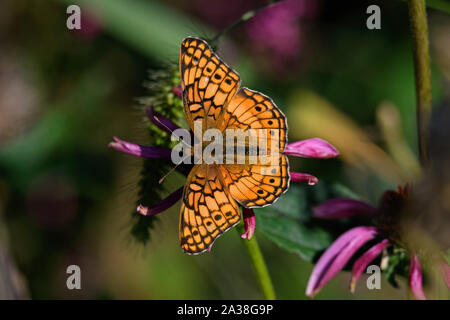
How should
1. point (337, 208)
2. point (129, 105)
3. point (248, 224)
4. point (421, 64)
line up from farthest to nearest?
point (129, 105), point (337, 208), point (248, 224), point (421, 64)

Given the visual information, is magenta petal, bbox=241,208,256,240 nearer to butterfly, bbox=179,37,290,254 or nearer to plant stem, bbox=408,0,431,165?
butterfly, bbox=179,37,290,254

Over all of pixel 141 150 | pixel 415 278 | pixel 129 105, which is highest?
pixel 129 105

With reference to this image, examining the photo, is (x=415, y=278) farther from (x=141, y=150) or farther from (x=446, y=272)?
(x=141, y=150)

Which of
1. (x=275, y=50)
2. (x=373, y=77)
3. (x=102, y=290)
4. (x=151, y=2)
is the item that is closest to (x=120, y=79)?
(x=151, y=2)

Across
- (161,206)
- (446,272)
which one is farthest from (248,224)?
(446,272)

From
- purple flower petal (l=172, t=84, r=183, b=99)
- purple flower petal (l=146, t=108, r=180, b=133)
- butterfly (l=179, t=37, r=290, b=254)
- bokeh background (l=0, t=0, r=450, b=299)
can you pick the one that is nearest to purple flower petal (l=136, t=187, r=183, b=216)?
butterfly (l=179, t=37, r=290, b=254)

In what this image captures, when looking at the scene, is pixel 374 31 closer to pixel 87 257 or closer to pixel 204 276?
pixel 204 276

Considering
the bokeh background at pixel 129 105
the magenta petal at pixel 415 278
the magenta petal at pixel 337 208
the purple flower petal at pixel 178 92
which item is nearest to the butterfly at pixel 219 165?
the purple flower petal at pixel 178 92

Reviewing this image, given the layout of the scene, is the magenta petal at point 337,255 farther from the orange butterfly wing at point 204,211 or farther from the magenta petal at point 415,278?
the orange butterfly wing at point 204,211
